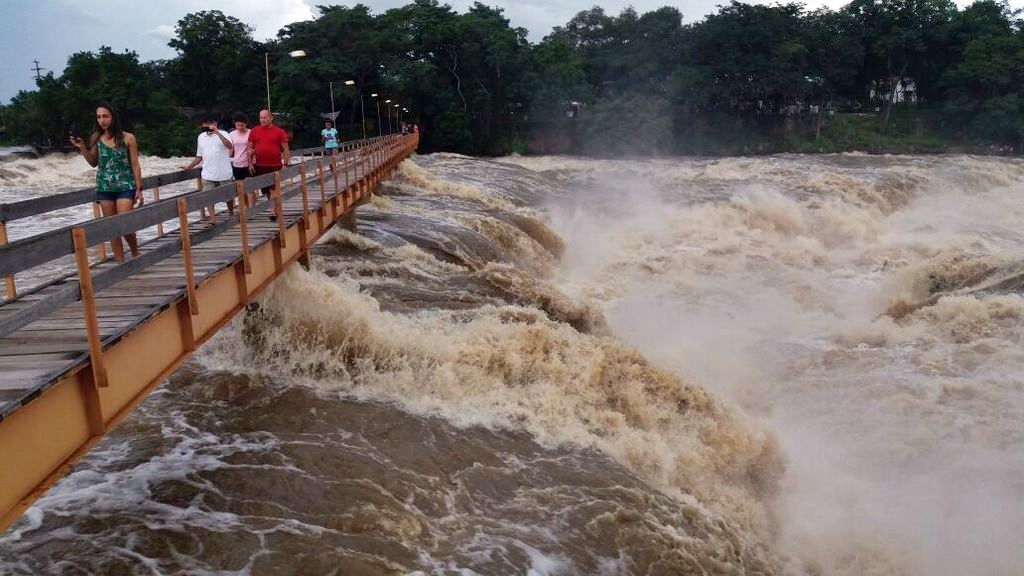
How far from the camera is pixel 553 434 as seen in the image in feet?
25.3

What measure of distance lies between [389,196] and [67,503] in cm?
1708

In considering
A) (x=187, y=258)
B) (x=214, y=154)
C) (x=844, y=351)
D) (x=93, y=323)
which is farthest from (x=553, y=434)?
(x=844, y=351)

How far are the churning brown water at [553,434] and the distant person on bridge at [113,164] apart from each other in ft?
6.59

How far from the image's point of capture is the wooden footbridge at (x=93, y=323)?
345 cm

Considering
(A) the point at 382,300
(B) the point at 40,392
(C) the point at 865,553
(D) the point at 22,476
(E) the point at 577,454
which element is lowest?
(C) the point at 865,553

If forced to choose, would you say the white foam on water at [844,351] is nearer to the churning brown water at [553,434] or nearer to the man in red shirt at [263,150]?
the churning brown water at [553,434]

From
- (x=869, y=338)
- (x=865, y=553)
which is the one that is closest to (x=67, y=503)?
(x=865, y=553)

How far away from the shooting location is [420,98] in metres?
59.6

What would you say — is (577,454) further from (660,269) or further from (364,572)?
(660,269)

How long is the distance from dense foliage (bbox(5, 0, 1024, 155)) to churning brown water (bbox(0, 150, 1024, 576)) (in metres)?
45.7

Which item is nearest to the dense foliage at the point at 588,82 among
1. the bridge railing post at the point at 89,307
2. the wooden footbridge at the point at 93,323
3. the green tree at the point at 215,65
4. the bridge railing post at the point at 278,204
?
the green tree at the point at 215,65

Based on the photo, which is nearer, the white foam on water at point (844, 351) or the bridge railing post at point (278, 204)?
the white foam on water at point (844, 351)

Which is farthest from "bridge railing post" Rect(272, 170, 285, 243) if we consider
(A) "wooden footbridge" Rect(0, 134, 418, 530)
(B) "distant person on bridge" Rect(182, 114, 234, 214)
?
(B) "distant person on bridge" Rect(182, 114, 234, 214)

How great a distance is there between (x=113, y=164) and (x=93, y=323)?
11.8 feet
